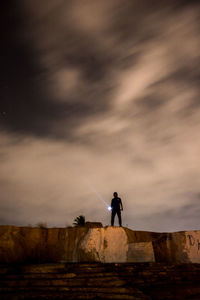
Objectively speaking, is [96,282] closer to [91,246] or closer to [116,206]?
[91,246]

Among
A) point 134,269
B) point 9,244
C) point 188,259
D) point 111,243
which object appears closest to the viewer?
point 134,269

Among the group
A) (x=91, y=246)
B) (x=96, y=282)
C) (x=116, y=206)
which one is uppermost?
(x=116, y=206)

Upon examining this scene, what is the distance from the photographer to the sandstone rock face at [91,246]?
368 inches

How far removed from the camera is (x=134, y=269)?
7.40 meters

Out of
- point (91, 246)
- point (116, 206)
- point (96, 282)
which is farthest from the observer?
point (116, 206)

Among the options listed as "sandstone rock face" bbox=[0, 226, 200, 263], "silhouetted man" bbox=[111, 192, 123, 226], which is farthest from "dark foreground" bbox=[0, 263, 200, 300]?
"silhouetted man" bbox=[111, 192, 123, 226]

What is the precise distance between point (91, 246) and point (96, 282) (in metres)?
3.65

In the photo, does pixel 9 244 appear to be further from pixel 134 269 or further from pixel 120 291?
pixel 120 291

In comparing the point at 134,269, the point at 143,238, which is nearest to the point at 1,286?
the point at 134,269

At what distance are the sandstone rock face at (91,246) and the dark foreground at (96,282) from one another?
7.34ft

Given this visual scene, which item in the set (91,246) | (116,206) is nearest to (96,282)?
(91,246)

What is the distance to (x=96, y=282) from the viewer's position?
6293mm

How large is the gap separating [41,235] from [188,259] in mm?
4851

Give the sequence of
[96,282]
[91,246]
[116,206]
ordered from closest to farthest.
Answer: [96,282] → [91,246] → [116,206]
